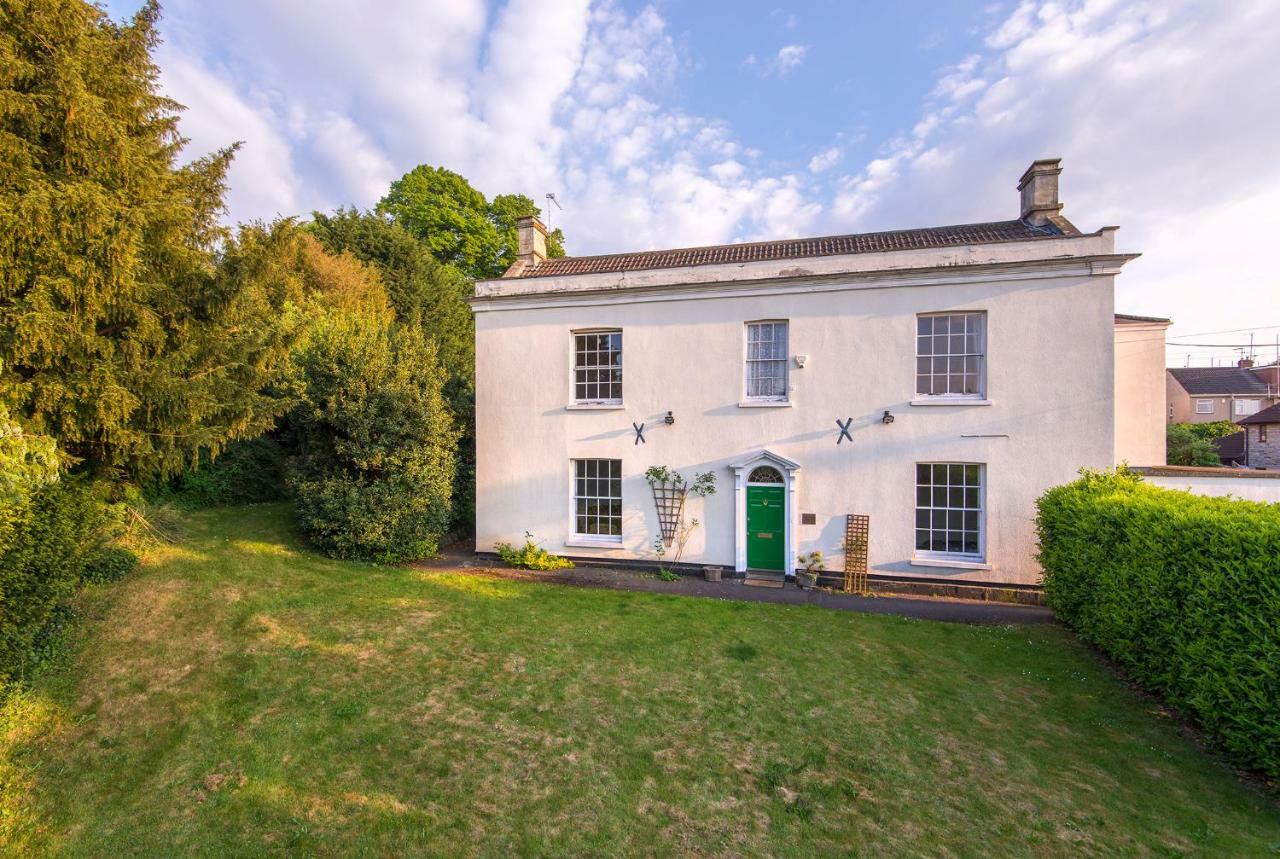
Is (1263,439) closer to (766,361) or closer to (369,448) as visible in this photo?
(766,361)

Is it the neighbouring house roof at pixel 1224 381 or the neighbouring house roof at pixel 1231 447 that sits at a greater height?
the neighbouring house roof at pixel 1224 381

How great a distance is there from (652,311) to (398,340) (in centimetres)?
665

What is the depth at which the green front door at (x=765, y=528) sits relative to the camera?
41.7 feet

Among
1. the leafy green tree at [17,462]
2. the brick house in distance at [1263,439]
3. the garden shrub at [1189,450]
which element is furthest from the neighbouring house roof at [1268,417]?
the leafy green tree at [17,462]

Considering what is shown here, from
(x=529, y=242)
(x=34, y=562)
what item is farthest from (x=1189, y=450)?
(x=34, y=562)

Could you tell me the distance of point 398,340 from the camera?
13750 mm

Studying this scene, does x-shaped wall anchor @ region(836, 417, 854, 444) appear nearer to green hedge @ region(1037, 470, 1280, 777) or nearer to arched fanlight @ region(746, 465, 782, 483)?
arched fanlight @ region(746, 465, 782, 483)

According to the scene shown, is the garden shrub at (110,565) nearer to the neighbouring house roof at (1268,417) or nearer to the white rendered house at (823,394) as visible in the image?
the white rendered house at (823,394)

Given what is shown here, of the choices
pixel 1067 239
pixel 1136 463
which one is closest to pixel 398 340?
pixel 1067 239

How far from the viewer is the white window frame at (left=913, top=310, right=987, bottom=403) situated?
38.7ft

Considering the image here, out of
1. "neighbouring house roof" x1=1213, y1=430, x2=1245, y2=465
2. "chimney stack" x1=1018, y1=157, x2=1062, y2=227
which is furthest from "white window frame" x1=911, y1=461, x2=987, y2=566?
"neighbouring house roof" x1=1213, y1=430, x2=1245, y2=465

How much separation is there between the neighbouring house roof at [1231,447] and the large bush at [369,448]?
45.5 m

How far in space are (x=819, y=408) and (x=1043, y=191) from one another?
7.43 m

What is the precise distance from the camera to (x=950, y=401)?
11.8 m
